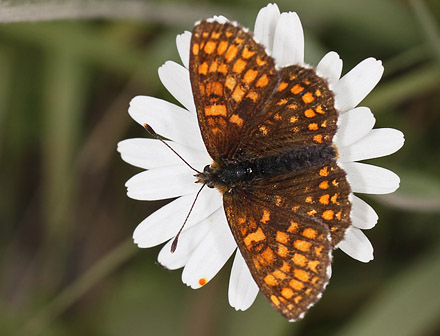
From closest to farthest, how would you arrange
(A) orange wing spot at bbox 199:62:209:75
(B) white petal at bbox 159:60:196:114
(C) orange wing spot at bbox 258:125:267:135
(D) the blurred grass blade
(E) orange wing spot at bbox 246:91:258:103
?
(A) orange wing spot at bbox 199:62:209:75
(E) orange wing spot at bbox 246:91:258:103
(C) orange wing spot at bbox 258:125:267:135
(B) white petal at bbox 159:60:196:114
(D) the blurred grass blade

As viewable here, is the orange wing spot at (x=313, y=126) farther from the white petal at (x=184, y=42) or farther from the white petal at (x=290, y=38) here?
the white petal at (x=184, y=42)

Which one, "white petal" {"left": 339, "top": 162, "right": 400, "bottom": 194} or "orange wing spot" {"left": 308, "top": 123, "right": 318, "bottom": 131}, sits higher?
"orange wing spot" {"left": 308, "top": 123, "right": 318, "bottom": 131}

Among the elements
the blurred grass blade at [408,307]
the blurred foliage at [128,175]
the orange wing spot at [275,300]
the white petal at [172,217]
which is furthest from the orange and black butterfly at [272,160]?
the blurred grass blade at [408,307]

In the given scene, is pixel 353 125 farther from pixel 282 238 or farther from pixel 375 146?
pixel 282 238

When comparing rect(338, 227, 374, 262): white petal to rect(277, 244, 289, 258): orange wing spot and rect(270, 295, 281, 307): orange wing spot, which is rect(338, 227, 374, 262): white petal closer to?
rect(277, 244, 289, 258): orange wing spot

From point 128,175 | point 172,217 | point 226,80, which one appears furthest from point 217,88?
point 128,175

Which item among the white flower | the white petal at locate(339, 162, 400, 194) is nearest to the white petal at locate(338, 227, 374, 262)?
the white flower

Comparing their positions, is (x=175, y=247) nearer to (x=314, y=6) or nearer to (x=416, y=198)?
(x=416, y=198)
